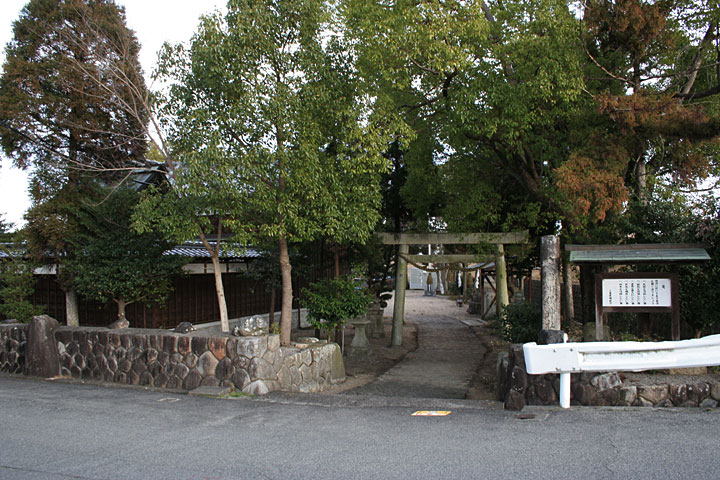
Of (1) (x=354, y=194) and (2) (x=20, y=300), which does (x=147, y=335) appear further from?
(2) (x=20, y=300)

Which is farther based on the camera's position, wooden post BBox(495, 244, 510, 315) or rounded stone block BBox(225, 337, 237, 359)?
wooden post BBox(495, 244, 510, 315)

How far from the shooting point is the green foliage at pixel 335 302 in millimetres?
11797

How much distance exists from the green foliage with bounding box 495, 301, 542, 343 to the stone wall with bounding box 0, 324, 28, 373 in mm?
9135

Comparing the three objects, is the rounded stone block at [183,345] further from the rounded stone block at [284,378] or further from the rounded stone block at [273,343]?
the rounded stone block at [284,378]

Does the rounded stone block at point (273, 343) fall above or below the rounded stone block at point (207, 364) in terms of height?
above

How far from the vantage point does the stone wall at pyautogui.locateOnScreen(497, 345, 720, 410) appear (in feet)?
19.9

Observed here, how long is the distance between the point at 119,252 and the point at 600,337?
9059 millimetres

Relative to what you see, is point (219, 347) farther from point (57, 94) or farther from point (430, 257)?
point (430, 257)

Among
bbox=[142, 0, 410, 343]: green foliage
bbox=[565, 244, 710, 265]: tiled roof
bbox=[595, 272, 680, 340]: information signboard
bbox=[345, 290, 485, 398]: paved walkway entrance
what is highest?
bbox=[142, 0, 410, 343]: green foliage

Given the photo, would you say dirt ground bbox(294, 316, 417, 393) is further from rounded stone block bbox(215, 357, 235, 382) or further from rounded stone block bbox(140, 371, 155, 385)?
rounded stone block bbox(140, 371, 155, 385)

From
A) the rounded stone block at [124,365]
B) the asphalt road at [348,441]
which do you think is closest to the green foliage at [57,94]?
the rounded stone block at [124,365]

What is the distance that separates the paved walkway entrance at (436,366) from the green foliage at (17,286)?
7712 mm

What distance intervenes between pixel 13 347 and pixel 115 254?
8.07 ft

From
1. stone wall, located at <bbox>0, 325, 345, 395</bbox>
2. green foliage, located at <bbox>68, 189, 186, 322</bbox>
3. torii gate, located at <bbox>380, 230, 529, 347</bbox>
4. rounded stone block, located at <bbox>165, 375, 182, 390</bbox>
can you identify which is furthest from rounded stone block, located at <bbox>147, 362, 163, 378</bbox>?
torii gate, located at <bbox>380, 230, 529, 347</bbox>
